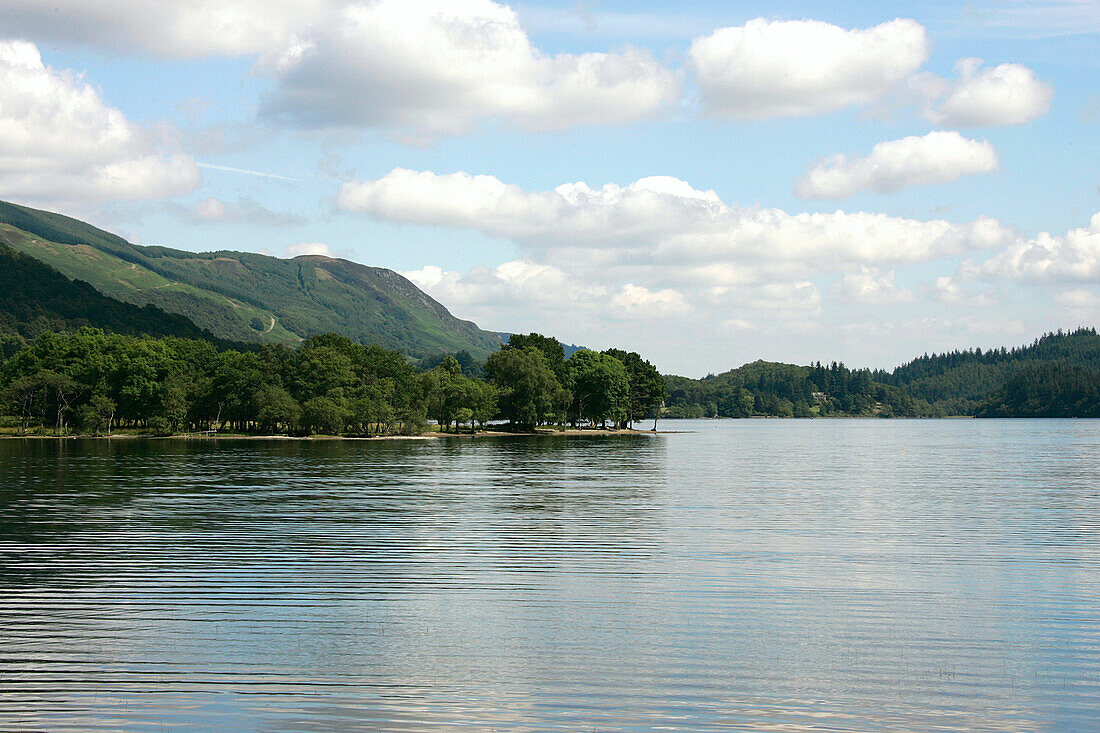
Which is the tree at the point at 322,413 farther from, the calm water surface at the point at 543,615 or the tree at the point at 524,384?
the calm water surface at the point at 543,615

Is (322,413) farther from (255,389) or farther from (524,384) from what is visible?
(524,384)

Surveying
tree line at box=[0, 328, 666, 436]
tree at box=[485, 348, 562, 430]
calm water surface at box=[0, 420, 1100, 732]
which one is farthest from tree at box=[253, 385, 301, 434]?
calm water surface at box=[0, 420, 1100, 732]

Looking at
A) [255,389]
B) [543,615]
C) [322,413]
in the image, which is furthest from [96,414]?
[543,615]

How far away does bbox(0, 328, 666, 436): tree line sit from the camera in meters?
156

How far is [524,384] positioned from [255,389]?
49.6m

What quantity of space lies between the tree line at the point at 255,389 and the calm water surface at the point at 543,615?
359 feet

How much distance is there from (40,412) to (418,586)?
154 meters

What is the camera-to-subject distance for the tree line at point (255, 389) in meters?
156

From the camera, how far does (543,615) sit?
23.1 meters

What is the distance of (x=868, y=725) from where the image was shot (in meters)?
15.0

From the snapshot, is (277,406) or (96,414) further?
(277,406)

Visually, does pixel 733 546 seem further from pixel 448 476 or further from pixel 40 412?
pixel 40 412

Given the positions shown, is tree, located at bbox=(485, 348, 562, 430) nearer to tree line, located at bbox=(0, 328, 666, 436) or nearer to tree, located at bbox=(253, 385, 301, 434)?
tree line, located at bbox=(0, 328, 666, 436)

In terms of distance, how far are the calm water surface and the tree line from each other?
109 metres
